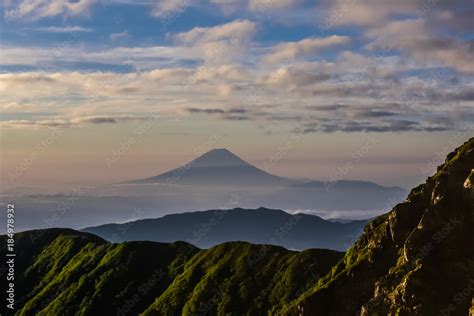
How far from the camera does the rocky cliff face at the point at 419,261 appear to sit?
9831cm

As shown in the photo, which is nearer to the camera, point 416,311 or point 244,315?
point 416,311

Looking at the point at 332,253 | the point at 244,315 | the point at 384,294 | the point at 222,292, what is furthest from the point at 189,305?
the point at 384,294

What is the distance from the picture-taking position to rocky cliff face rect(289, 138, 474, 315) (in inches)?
3871

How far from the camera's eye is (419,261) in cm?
10331

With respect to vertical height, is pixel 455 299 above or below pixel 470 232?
below

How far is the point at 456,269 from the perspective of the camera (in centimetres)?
10019

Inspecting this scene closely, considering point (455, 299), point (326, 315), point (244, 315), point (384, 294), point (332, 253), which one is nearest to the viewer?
point (455, 299)

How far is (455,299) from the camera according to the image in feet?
317

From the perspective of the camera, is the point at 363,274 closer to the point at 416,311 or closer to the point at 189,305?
the point at 416,311

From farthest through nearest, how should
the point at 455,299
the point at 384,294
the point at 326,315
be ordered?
the point at 326,315 < the point at 384,294 < the point at 455,299

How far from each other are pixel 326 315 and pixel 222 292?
285 feet

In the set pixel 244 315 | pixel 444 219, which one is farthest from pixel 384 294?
pixel 244 315

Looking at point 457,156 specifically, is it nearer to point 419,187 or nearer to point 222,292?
point 419,187

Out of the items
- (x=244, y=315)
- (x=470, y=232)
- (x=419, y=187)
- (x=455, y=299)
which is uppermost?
(x=419, y=187)
